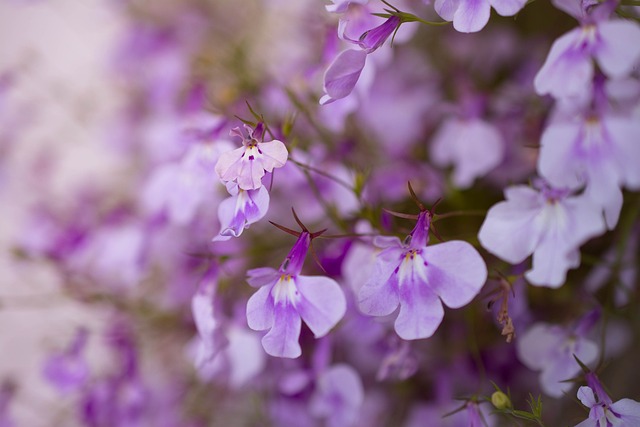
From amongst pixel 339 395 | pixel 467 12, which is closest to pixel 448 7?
pixel 467 12

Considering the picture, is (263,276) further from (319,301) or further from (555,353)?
(555,353)

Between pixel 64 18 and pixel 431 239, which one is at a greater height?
pixel 431 239

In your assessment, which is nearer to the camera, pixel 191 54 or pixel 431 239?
pixel 431 239

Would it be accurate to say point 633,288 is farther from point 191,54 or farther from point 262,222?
point 191,54

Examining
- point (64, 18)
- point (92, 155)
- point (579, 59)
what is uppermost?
point (579, 59)

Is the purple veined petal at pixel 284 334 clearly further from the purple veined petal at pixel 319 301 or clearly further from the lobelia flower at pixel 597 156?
the lobelia flower at pixel 597 156

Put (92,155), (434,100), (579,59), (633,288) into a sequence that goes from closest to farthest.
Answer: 1. (579,59)
2. (633,288)
3. (434,100)
4. (92,155)

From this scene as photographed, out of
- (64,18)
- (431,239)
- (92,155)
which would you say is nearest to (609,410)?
(431,239)

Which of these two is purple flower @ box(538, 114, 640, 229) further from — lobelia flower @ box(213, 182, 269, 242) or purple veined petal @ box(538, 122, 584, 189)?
lobelia flower @ box(213, 182, 269, 242)

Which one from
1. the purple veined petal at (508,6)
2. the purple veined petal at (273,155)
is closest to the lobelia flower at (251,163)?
the purple veined petal at (273,155)
